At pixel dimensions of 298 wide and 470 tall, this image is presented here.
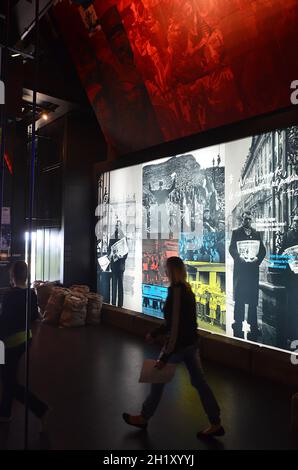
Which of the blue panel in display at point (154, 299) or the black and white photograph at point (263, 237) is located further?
the blue panel in display at point (154, 299)

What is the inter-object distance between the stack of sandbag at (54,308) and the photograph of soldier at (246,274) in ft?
12.1

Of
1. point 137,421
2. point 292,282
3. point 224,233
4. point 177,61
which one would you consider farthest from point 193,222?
point 137,421

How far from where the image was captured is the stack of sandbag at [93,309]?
7463 millimetres

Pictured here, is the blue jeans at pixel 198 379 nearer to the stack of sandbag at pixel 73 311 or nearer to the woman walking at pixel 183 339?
the woman walking at pixel 183 339

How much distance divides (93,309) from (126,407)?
4039 mm

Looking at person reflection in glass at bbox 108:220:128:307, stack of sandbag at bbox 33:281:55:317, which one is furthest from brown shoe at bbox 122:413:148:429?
stack of sandbag at bbox 33:281:55:317

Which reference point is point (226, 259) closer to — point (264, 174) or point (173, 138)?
point (264, 174)

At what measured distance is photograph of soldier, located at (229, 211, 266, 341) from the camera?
4.79 m

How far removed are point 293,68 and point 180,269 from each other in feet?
9.65

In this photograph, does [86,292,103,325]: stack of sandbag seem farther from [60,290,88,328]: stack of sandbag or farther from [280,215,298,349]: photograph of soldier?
[280,215,298,349]: photograph of soldier

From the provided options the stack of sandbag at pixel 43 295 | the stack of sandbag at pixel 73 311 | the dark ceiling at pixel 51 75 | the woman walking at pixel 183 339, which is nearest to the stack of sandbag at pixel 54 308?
the stack of sandbag at pixel 73 311

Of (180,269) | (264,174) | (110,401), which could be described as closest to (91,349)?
(110,401)

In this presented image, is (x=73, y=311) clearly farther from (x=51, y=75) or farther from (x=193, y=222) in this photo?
(x=51, y=75)

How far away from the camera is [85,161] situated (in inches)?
363
